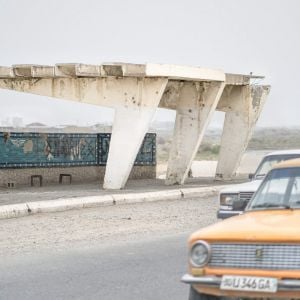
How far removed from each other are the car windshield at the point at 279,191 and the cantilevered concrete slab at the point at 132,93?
16613 mm

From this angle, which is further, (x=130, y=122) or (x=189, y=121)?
(x=189, y=121)

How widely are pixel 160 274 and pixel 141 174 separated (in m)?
22.7

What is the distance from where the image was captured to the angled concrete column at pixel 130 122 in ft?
81.0

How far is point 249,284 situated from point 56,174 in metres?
22.7

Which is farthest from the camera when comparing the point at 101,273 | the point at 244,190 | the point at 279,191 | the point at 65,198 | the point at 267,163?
the point at 65,198

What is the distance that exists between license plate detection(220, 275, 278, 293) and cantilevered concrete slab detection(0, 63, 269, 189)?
18167mm

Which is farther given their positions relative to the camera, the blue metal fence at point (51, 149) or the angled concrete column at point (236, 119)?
the angled concrete column at point (236, 119)

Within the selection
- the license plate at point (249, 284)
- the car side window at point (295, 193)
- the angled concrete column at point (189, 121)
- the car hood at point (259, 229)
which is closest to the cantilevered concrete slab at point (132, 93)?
the angled concrete column at point (189, 121)

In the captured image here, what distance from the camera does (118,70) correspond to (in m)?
24.0

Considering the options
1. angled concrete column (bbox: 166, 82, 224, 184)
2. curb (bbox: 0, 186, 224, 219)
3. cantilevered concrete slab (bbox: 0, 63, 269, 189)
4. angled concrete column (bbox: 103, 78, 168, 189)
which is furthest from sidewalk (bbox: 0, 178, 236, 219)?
angled concrete column (bbox: 166, 82, 224, 184)

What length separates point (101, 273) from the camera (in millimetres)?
9641

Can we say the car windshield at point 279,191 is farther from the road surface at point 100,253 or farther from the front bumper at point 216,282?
the road surface at point 100,253

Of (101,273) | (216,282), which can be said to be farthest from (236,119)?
(216,282)

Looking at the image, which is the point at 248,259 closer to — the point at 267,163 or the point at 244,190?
the point at 244,190
